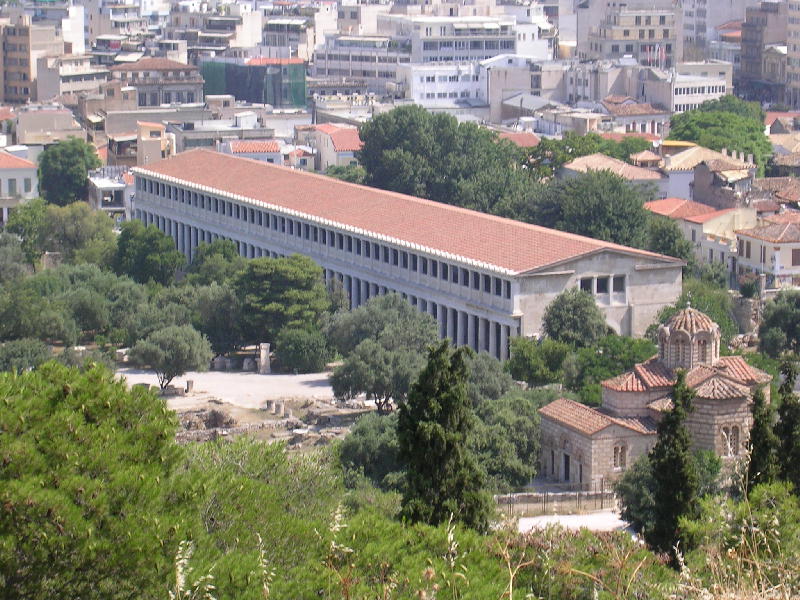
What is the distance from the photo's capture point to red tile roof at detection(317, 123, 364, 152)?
11956 cm

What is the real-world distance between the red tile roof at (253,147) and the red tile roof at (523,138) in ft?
41.0

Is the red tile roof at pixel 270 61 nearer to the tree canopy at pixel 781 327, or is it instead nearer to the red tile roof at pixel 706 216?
the red tile roof at pixel 706 216

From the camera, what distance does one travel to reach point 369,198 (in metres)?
90.8

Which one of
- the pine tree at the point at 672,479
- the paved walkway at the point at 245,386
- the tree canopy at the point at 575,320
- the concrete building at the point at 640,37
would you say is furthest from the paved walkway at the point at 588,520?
the concrete building at the point at 640,37

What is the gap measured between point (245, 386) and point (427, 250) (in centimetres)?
965

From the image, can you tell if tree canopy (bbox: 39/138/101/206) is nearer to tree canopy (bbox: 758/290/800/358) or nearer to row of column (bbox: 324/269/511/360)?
row of column (bbox: 324/269/511/360)

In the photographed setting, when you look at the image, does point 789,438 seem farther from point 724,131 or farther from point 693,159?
point 724,131

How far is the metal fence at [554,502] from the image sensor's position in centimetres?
5425

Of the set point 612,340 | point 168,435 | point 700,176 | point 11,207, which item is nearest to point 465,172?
point 700,176

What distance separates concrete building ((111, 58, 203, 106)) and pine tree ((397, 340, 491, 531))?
10490 centimetres

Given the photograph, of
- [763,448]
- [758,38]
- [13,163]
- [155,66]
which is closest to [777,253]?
[763,448]

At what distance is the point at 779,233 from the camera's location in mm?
82000

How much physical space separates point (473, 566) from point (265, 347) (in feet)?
147

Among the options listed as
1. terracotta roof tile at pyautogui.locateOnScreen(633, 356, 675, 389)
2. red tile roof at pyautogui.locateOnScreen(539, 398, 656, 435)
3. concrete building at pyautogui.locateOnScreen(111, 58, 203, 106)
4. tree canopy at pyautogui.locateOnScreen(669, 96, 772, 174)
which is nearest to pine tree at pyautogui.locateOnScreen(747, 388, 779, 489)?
red tile roof at pyautogui.locateOnScreen(539, 398, 656, 435)
